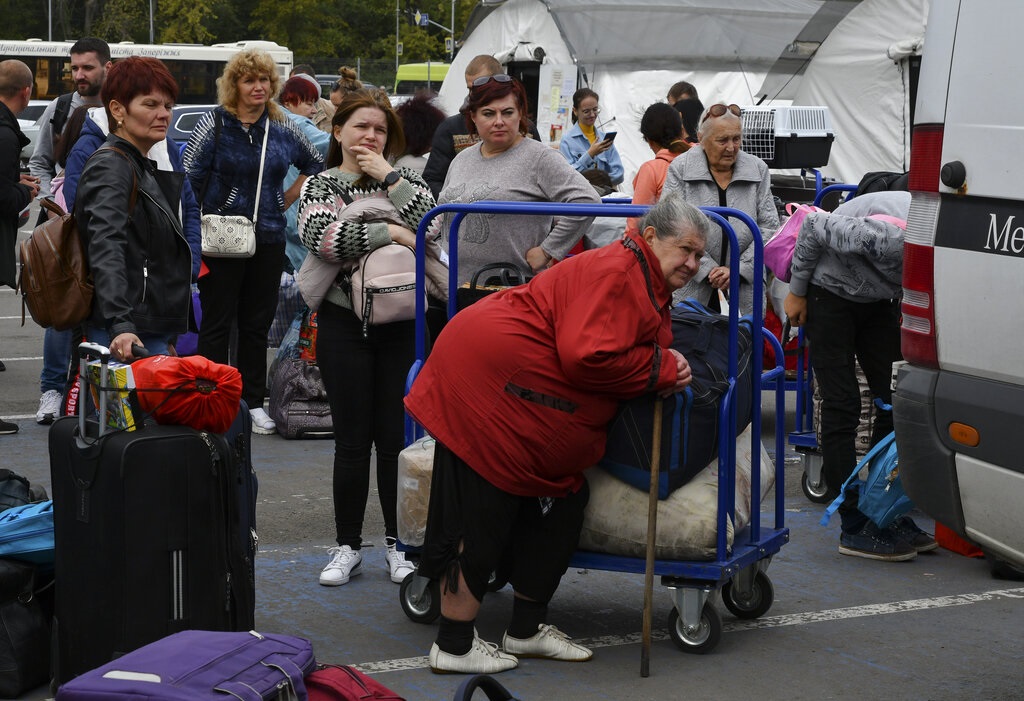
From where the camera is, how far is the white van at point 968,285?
149 inches

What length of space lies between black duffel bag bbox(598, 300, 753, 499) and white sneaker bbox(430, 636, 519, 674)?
0.73 metres

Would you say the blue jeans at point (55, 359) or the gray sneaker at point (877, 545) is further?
the blue jeans at point (55, 359)

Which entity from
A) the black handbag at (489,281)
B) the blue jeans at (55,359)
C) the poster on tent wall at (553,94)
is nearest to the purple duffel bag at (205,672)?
the black handbag at (489,281)

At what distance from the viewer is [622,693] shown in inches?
179

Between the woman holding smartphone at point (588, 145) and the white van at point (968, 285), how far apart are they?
23.2 ft

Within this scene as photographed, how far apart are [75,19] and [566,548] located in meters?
63.5

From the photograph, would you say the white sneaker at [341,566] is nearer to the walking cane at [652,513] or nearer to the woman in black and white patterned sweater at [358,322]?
the woman in black and white patterned sweater at [358,322]

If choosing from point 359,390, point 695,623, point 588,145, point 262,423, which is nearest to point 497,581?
point 695,623

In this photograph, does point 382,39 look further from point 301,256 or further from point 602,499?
point 602,499

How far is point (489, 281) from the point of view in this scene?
20.1 ft

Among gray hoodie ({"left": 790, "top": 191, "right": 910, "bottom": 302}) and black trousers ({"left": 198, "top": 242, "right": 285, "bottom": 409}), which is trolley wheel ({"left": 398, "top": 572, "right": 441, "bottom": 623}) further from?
black trousers ({"left": 198, "top": 242, "right": 285, "bottom": 409})

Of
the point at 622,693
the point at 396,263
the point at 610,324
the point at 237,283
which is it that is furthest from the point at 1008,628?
the point at 237,283

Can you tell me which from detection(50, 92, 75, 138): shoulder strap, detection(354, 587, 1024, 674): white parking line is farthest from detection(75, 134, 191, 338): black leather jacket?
detection(50, 92, 75, 138): shoulder strap

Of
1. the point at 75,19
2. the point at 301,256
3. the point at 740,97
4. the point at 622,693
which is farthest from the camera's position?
the point at 75,19
